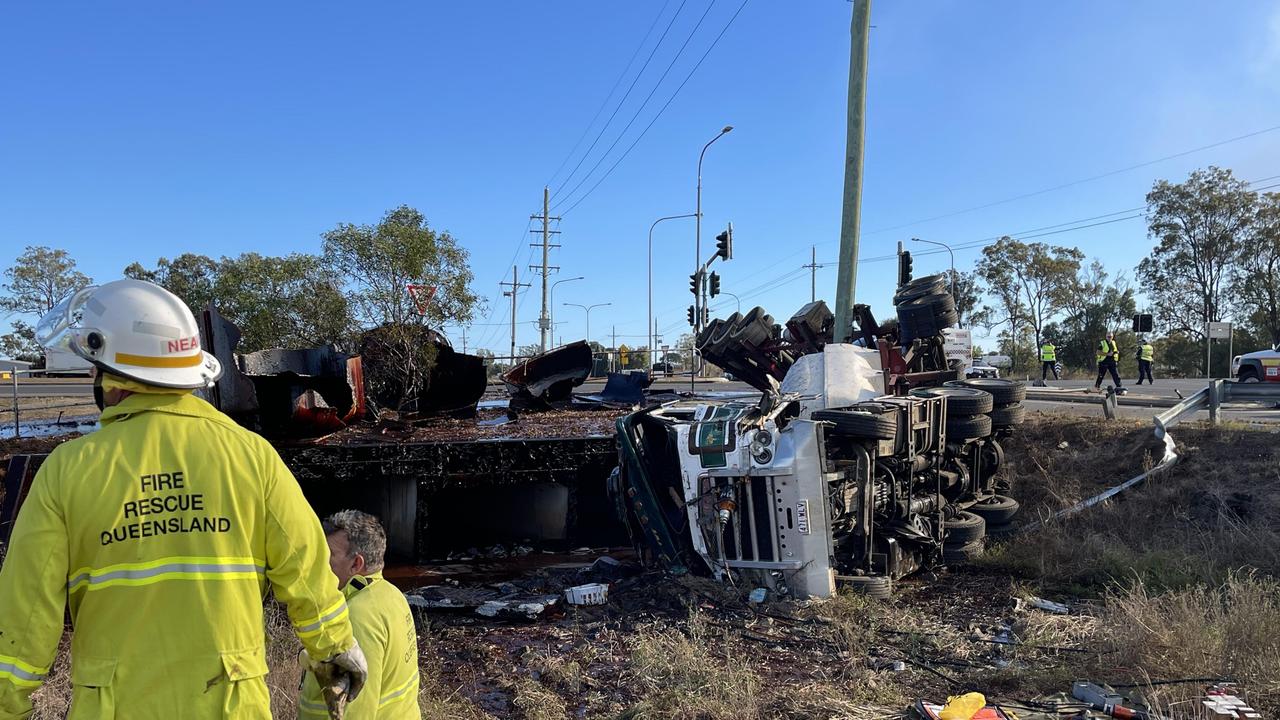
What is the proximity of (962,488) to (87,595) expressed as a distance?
274 inches

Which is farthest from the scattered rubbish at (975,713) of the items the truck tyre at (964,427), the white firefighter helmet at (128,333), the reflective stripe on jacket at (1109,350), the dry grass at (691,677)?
the reflective stripe on jacket at (1109,350)

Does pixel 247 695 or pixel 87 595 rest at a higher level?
pixel 87 595

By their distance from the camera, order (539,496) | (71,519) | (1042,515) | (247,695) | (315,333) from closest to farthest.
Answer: (71,519)
(247,695)
(1042,515)
(539,496)
(315,333)

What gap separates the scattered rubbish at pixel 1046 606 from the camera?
5363 millimetres

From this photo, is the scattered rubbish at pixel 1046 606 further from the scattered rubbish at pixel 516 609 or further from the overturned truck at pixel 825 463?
the scattered rubbish at pixel 516 609

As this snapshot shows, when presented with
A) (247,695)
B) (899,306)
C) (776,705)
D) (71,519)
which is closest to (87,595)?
(71,519)

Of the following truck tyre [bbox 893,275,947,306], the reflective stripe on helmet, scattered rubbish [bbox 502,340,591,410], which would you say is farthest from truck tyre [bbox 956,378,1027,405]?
the reflective stripe on helmet

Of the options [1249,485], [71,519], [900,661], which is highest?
[71,519]

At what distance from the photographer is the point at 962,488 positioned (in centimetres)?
729

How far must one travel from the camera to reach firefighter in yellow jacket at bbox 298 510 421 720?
2.21 m

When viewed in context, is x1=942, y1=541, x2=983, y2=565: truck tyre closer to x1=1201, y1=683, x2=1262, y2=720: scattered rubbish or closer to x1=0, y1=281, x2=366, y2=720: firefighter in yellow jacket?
x1=1201, y1=683, x2=1262, y2=720: scattered rubbish

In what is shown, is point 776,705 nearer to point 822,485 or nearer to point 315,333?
point 822,485

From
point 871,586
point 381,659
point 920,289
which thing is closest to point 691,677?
point 871,586

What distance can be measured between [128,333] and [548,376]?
10.1 meters
